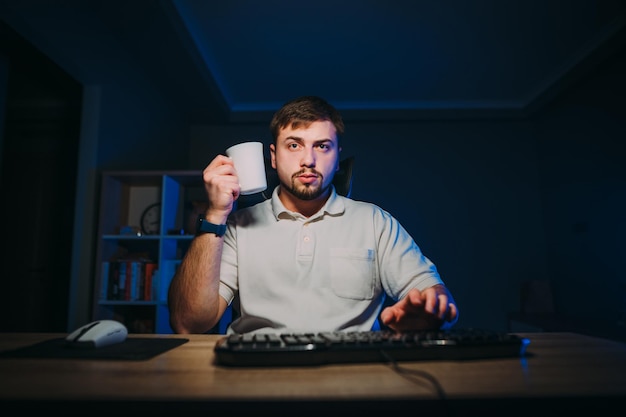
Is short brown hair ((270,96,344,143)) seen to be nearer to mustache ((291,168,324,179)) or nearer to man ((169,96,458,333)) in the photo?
man ((169,96,458,333))

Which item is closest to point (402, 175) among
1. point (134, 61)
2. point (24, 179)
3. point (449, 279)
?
point (449, 279)

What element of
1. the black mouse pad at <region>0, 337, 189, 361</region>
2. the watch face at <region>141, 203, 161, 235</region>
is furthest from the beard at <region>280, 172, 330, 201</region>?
the watch face at <region>141, 203, 161, 235</region>

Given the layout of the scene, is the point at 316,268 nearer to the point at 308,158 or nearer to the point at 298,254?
the point at 298,254

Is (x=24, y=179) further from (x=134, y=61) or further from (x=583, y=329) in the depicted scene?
(x=583, y=329)

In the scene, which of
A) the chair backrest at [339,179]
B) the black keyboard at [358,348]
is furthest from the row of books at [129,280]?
the black keyboard at [358,348]

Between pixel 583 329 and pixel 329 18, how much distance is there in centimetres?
291

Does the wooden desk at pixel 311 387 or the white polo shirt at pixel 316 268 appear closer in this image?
the wooden desk at pixel 311 387

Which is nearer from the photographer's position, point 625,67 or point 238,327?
point 238,327

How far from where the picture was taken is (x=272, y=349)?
556mm

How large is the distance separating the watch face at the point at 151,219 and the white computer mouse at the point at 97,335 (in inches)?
86.7

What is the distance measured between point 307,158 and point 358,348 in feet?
2.72

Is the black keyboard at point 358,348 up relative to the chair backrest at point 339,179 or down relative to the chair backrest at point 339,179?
down

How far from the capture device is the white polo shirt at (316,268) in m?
1.20

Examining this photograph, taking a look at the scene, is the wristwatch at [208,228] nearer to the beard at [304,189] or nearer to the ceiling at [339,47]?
the beard at [304,189]
